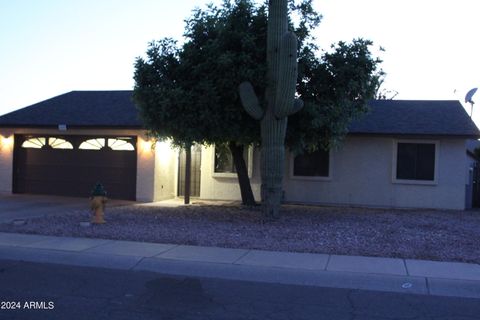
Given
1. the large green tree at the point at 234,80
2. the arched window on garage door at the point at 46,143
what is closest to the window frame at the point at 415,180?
the large green tree at the point at 234,80

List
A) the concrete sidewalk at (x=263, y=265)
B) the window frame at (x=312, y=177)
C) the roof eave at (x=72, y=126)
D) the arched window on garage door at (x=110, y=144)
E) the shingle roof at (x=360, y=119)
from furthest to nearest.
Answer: the arched window on garage door at (x=110, y=144)
the window frame at (x=312, y=177)
the roof eave at (x=72, y=126)
the shingle roof at (x=360, y=119)
the concrete sidewalk at (x=263, y=265)

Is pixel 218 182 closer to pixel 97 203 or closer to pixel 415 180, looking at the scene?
pixel 415 180

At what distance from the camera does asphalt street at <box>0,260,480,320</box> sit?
6.16 m

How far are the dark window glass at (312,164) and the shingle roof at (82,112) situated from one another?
5.71 meters

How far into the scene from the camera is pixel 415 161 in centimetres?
1839

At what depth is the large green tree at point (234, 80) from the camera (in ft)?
43.0

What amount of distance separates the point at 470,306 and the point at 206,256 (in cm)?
431

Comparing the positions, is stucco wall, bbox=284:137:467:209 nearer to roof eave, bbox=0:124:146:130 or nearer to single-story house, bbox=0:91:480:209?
single-story house, bbox=0:91:480:209

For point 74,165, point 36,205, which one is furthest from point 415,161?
point 36,205

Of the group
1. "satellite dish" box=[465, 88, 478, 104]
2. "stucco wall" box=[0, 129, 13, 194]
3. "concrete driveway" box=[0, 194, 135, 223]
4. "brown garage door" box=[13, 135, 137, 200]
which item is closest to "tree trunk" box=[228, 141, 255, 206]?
"concrete driveway" box=[0, 194, 135, 223]

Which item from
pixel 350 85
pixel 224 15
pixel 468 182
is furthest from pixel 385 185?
pixel 224 15

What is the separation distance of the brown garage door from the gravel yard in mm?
3329

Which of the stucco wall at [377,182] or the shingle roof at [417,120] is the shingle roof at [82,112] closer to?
the stucco wall at [377,182]

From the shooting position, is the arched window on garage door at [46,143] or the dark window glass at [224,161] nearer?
the dark window glass at [224,161]
